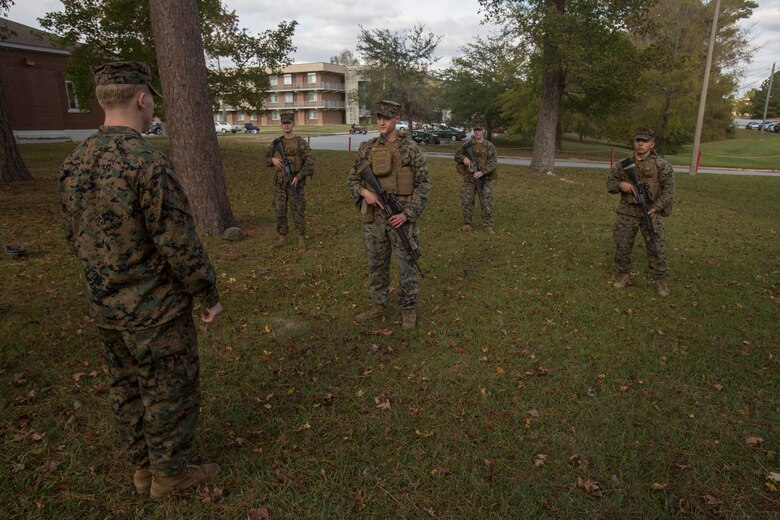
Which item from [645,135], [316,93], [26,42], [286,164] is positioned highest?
[316,93]

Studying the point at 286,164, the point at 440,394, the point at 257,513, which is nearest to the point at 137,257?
the point at 257,513

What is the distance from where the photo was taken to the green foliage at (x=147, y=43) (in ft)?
50.9

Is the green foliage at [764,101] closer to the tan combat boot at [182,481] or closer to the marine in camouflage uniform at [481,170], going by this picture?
the marine in camouflage uniform at [481,170]

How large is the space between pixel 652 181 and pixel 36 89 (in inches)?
1423

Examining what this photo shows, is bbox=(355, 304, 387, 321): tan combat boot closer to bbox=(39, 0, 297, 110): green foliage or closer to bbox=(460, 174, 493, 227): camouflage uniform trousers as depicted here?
bbox=(460, 174, 493, 227): camouflage uniform trousers

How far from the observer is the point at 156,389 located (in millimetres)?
2912

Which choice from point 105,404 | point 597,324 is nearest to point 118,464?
point 105,404

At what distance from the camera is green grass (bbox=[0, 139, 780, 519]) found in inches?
133

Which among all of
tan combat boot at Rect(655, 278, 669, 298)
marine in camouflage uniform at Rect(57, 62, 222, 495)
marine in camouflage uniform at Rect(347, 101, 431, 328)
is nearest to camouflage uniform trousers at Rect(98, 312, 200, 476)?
marine in camouflage uniform at Rect(57, 62, 222, 495)

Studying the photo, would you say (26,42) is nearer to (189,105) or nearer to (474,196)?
(189,105)

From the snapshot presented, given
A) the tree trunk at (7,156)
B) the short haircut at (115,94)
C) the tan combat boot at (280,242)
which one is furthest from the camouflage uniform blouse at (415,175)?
the tree trunk at (7,156)

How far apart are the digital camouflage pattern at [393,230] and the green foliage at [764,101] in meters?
91.2

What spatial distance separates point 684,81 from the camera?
31.4 metres

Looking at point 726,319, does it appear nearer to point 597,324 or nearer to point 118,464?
point 597,324
